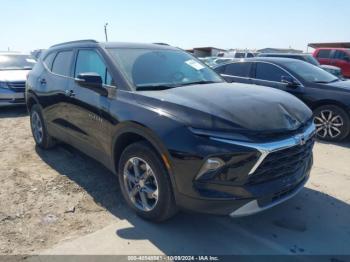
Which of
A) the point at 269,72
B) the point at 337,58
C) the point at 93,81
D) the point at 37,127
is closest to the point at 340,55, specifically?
the point at 337,58

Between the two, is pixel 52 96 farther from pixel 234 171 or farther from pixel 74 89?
pixel 234 171

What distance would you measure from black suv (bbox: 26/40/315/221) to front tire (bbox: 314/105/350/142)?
3167 mm

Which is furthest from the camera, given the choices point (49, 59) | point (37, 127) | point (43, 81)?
point (37, 127)

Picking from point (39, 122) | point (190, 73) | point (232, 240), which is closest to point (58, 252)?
point (232, 240)

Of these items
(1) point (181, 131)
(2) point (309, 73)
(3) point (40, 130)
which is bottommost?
(3) point (40, 130)

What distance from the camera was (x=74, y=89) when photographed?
4.42 metres

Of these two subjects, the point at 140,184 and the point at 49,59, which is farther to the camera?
the point at 49,59

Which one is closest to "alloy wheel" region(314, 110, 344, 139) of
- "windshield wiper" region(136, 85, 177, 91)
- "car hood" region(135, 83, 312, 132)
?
"car hood" region(135, 83, 312, 132)

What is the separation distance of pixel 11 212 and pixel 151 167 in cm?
174

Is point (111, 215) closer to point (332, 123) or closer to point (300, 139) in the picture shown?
point (300, 139)

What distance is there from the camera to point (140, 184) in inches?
136

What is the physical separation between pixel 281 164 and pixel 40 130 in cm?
424

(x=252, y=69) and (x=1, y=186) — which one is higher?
(x=252, y=69)

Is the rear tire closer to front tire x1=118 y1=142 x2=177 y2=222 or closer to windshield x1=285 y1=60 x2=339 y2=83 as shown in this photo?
front tire x1=118 y1=142 x2=177 y2=222
